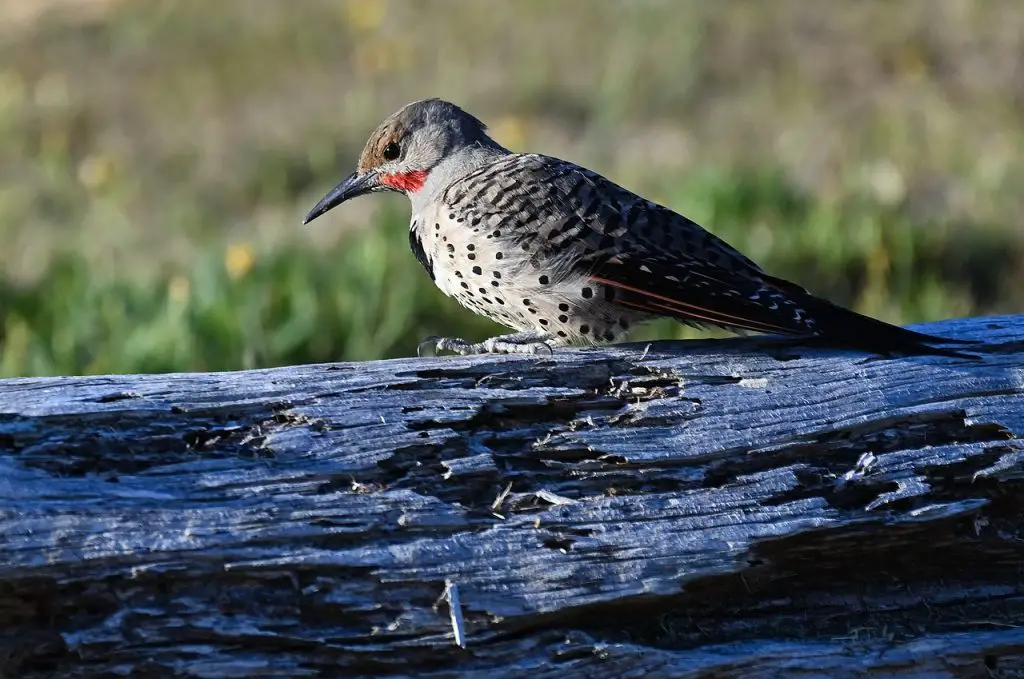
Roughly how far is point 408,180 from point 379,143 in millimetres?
167

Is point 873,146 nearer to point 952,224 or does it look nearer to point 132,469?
point 952,224

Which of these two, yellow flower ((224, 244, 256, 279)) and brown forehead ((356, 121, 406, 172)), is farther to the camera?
yellow flower ((224, 244, 256, 279))

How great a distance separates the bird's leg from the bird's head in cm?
80

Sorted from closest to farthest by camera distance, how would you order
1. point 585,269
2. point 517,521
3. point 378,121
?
point 517,521 → point 585,269 → point 378,121

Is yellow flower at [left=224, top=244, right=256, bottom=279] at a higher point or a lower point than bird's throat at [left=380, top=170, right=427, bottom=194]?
lower

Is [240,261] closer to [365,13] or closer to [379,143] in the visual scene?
[379,143]

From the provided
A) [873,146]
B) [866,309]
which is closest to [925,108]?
[873,146]

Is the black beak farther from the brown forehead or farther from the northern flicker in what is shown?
the northern flicker

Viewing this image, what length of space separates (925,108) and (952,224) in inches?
83.9

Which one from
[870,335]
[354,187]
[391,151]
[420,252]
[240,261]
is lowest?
[870,335]

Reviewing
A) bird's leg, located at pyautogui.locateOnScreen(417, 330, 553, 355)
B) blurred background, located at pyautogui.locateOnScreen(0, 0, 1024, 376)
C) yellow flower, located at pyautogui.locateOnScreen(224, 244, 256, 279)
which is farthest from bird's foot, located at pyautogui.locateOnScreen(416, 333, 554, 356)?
yellow flower, located at pyautogui.locateOnScreen(224, 244, 256, 279)

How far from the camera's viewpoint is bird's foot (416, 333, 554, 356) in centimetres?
351

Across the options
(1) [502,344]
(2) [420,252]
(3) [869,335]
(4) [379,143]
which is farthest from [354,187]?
(3) [869,335]

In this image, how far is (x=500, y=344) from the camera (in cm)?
351
